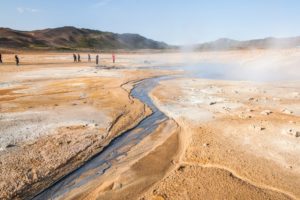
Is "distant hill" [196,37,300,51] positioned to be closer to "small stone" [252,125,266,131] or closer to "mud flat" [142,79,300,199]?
"mud flat" [142,79,300,199]

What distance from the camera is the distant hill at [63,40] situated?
8144 cm

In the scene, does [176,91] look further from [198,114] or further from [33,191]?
[33,191]

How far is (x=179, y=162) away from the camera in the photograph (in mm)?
7371

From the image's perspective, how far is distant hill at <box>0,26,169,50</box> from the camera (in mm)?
81438

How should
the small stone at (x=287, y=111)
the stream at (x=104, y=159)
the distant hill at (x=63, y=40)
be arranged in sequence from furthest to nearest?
the distant hill at (x=63, y=40)
the small stone at (x=287, y=111)
the stream at (x=104, y=159)

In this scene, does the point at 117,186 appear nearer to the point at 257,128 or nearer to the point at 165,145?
the point at 165,145

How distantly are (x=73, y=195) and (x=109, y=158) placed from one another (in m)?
1.93

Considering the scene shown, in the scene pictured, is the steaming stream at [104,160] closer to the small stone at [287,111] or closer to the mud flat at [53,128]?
the mud flat at [53,128]

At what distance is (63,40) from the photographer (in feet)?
333

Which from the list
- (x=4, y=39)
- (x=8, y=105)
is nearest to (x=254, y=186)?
(x=8, y=105)

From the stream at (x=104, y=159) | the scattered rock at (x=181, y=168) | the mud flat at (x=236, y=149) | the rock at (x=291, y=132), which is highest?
the rock at (x=291, y=132)

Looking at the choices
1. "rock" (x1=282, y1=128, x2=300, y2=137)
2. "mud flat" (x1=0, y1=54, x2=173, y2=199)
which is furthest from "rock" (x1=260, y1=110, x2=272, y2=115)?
"mud flat" (x1=0, y1=54, x2=173, y2=199)

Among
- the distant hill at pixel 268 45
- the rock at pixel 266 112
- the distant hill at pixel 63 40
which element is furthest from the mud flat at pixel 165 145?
the distant hill at pixel 63 40

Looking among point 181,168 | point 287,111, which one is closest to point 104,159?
point 181,168
